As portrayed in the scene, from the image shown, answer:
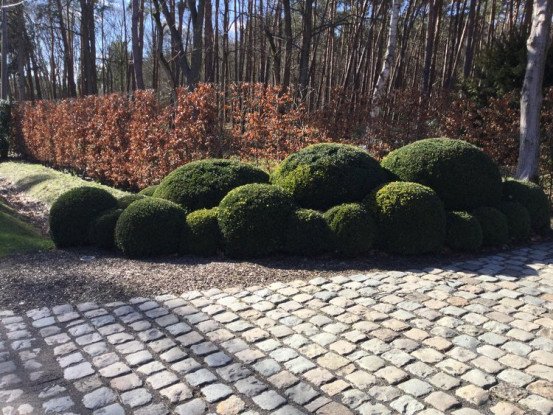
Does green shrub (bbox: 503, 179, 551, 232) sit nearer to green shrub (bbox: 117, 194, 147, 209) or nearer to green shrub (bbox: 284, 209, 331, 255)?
green shrub (bbox: 284, 209, 331, 255)

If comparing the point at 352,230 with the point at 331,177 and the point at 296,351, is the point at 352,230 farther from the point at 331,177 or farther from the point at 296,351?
the point at 296,351

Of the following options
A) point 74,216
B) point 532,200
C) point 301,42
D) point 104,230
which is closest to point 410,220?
point 532,200

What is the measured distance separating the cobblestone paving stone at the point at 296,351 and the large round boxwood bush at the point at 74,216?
262 centimetres

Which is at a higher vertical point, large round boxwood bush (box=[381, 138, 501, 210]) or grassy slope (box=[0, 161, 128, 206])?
large round boxwood bush (box=[381, 138, 501, 210])

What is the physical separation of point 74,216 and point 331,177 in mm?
3653

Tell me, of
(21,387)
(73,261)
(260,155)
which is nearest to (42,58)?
(260,155)

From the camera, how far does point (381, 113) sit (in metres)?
9.99

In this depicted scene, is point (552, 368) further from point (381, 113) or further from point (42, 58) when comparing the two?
point (42, 58)

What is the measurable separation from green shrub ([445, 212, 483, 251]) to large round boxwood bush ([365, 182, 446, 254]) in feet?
0.76

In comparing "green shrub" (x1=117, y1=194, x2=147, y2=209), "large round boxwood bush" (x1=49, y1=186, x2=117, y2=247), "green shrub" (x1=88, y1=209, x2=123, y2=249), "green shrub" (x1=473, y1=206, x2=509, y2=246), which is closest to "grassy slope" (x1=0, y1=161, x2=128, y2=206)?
"green shrub" (x1=117, y1=194, x2=147, y2=209)

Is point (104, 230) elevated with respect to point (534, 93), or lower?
lower

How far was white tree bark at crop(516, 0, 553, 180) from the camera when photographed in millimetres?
8312

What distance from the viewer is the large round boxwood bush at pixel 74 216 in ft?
22.4

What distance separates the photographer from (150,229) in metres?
6.11
